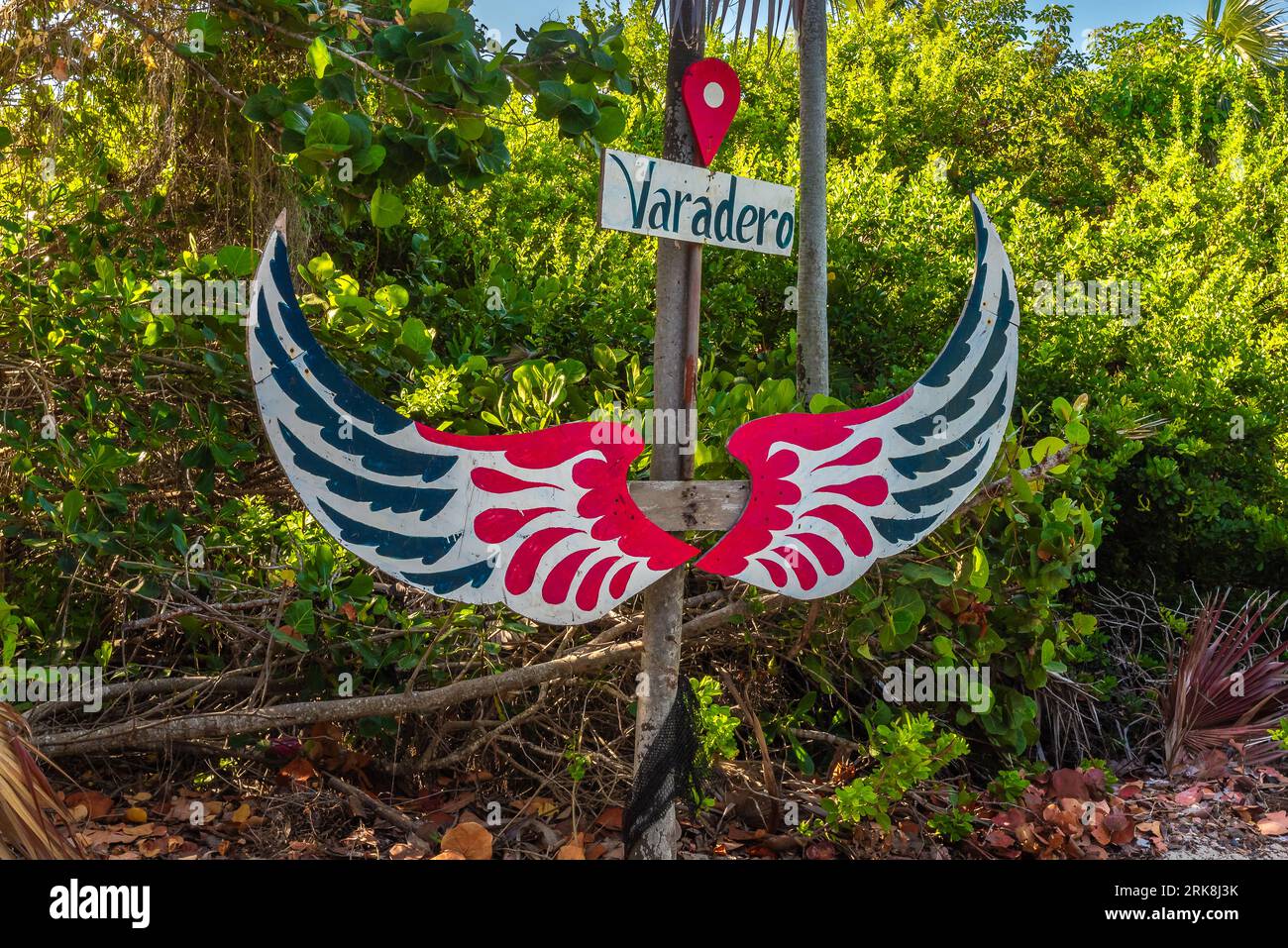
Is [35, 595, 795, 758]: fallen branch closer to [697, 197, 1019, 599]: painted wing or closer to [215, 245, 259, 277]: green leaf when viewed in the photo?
[697, 197, 1019, 599]: painted wing

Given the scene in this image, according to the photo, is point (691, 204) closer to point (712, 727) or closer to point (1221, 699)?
point (712, 727)

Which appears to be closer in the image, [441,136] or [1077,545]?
[441,136]

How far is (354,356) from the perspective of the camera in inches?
137

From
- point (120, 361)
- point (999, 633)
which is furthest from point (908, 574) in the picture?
point (120, 361)

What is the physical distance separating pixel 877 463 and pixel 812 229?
4.73 feet

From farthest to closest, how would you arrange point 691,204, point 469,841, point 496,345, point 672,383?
point 496,345 < point 469,841 < point 672,383 < point 691,204

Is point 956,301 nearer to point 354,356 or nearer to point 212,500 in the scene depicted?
point 354,356

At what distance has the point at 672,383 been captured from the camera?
269 cm

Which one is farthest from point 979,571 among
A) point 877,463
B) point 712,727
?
point 712,727

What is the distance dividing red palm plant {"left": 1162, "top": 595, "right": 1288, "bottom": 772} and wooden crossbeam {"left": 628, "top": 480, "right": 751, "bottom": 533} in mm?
2383

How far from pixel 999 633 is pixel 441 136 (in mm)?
2312

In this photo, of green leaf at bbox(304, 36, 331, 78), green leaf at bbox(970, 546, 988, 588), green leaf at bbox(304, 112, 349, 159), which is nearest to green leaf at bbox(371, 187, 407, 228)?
green leaf at bbox(304, 112, 349, 159)

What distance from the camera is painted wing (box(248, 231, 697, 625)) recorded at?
2.31 metres

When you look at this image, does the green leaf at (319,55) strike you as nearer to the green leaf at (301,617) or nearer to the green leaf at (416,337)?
the green leaf at (416,337)
